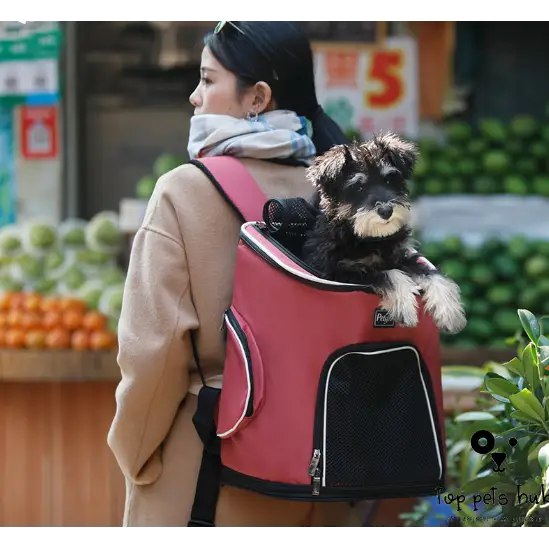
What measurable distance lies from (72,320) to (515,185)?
9.35 ft

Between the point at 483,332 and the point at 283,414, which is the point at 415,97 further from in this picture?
the point at 283,414

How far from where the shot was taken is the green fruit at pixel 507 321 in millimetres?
5695

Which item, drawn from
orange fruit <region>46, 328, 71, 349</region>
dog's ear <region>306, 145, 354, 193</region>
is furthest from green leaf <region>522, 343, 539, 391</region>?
orange fruit <region>46, 328, 71, 349</region>

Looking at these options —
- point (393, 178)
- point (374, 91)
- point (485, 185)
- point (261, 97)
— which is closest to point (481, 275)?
point (485, 185)

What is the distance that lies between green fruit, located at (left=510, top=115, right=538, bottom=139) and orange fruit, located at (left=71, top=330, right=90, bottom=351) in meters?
3.11

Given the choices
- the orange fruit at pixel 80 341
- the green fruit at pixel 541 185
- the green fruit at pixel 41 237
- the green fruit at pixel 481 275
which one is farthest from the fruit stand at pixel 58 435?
the green fruit at pixel 541 185

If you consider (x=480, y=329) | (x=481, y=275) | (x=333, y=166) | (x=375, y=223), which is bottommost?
→ (x=480, y=329)

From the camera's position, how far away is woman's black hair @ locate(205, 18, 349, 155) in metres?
2.46

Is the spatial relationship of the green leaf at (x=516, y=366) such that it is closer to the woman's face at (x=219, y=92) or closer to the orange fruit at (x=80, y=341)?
the woman's face at (x=219, y=92)

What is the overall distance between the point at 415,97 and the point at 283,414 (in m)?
4.21

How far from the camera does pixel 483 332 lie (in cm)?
569

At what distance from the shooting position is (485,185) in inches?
238

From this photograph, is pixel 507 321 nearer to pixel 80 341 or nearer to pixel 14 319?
pixel 80 341

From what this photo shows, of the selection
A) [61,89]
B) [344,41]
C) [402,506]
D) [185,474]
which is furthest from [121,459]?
[61,89]
